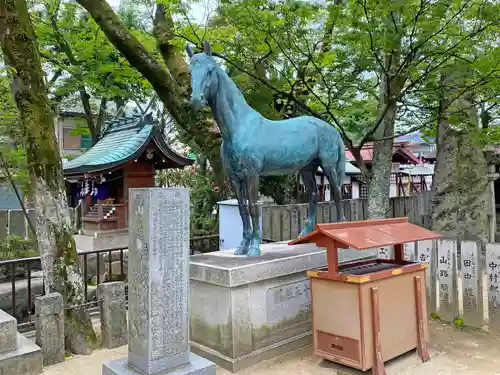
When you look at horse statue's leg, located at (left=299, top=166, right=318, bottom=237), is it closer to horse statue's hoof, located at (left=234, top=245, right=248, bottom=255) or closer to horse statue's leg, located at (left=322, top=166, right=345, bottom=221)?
horse statue's leg, located at (left=322, top=166, right=345, bottom=221)

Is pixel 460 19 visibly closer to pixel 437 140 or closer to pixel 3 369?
pixel 437 140

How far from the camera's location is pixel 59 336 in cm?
499

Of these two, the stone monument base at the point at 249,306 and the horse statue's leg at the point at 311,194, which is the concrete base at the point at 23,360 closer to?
the stone monument base at the point at 249,306

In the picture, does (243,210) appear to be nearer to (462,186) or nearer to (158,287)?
(158,287)

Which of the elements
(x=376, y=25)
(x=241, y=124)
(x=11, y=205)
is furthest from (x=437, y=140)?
(x=11, y=205)

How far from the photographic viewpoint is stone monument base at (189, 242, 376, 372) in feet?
14.6

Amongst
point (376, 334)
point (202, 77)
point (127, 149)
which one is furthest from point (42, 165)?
point (127, 149)

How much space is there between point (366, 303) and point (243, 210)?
1.83m

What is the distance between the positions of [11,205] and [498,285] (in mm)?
24862

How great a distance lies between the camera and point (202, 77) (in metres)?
4.47

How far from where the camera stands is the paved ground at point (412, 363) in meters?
4.41

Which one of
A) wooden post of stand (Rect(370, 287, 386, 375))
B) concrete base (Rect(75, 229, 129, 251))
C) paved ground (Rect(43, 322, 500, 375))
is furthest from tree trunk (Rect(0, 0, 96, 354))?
concrete base (Rect(75, 229, 129, 251))

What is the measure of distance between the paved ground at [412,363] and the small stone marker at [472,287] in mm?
282

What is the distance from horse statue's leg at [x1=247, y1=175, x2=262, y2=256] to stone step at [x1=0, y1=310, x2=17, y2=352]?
9.16 feet
